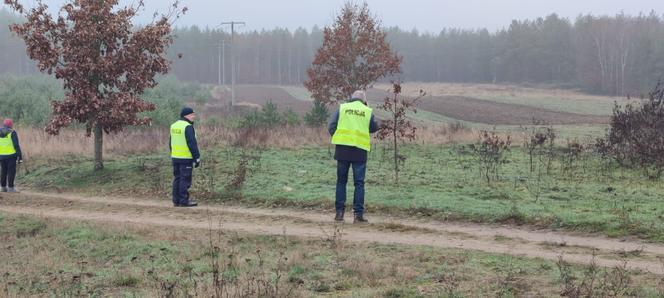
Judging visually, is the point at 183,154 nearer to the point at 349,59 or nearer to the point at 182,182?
the point at 182,182

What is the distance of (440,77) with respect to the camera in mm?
142875

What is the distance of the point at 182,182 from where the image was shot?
1391cm

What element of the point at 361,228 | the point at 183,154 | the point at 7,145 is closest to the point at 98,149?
the point at 7,145

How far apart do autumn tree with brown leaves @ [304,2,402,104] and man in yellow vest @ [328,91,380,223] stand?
17054mm

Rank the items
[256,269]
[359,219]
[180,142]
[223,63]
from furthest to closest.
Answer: [223,63]
[180,142]
[359,219]
[256,269]

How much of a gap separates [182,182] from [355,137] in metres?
4.36

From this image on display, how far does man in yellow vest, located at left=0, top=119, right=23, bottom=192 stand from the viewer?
Result: 17.0 metres

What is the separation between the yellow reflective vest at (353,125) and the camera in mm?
11469

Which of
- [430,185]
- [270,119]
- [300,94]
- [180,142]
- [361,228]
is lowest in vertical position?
[361,228]

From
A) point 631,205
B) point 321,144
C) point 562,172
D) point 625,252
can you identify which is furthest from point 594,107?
point 625,252

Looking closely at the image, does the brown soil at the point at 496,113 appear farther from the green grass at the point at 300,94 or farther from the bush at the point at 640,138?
the bush at the point at 640,138

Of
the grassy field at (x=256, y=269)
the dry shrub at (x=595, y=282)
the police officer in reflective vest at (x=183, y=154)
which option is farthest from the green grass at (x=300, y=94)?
the dry shrub at (x=595, y=282)

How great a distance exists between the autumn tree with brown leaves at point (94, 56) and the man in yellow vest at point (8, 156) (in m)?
0.95

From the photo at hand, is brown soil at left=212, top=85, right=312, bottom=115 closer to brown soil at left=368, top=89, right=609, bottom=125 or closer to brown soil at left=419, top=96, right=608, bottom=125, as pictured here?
brown soil at left=368, top=89, right=609, bottom=125
